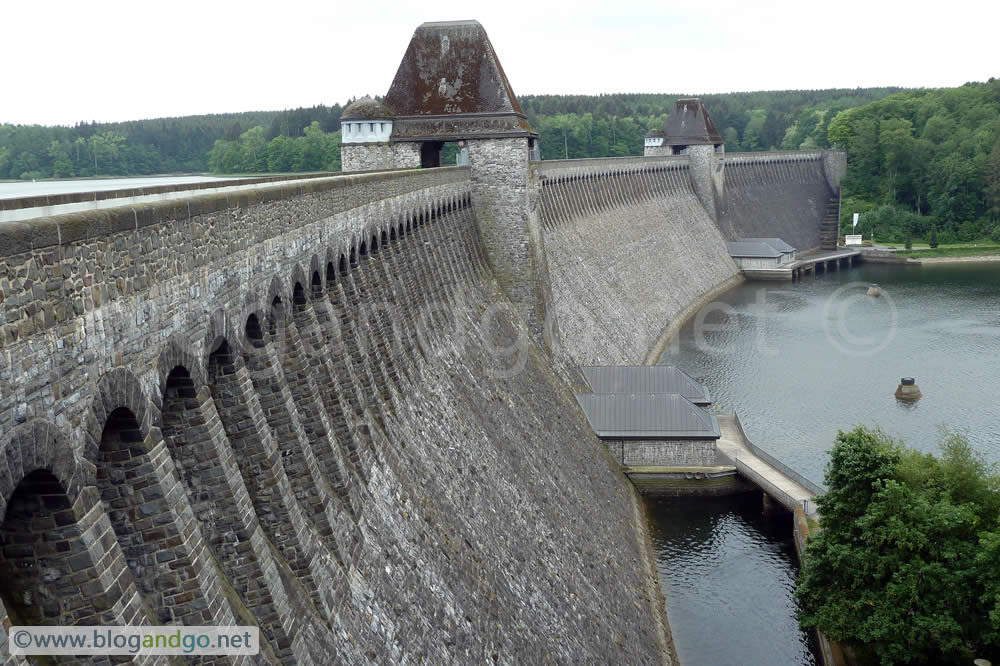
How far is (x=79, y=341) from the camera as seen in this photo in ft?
29.2

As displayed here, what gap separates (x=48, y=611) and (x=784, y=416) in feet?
145

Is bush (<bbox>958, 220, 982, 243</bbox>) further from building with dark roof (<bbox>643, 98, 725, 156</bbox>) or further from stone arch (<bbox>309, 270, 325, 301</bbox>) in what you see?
stone arch (<bbox>309, 270, 325, 301</bbox>)

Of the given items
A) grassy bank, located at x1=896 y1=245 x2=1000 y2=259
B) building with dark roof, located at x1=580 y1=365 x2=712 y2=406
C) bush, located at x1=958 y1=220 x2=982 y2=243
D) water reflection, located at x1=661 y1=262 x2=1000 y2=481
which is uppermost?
bush, located at x1=958 y1=220 x2=982 y2=243

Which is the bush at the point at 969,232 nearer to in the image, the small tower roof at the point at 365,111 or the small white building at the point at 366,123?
the small white building at the point at 366,123

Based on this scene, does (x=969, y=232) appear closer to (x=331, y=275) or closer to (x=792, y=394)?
(x=792, y=394)

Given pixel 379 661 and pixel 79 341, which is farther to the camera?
pixel 379 661

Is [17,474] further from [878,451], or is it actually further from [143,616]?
[878,451]

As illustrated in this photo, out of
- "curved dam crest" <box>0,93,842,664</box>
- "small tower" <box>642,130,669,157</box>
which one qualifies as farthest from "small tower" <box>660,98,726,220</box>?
"curved dam crest" <box>0,93,842,664</box>

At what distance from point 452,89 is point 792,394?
26484 mm

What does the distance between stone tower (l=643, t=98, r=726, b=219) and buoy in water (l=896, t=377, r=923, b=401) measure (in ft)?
155

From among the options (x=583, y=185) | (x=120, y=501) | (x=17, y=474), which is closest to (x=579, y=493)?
(x=120, y=501)

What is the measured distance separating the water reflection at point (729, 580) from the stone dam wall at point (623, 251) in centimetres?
1107

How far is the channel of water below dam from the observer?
30.6m

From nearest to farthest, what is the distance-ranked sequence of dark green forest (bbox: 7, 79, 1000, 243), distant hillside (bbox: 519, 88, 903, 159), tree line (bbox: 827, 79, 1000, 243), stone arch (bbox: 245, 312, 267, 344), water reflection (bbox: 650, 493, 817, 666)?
1. stone arch (bbox: 245, 312, 267, 344)
2. water reflection (bbox: 650, 493, 817, 666)
3. dark green forest (bbox: 7, 79, 1000, 243)
4. tree line (bbox: 827, 79, 1000, 243)
5. distant hillside (bbox: 519, 88, 903, 159)
